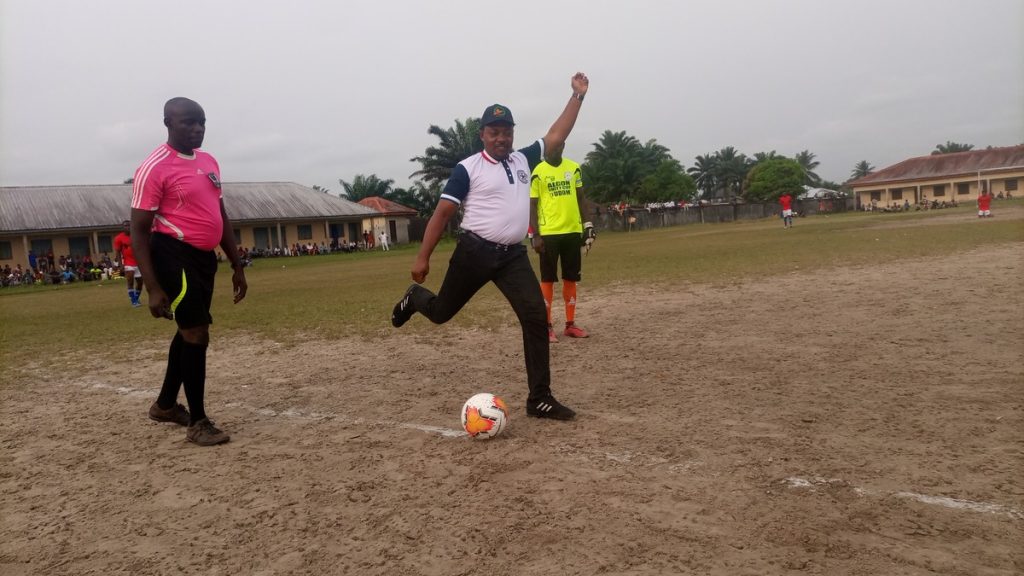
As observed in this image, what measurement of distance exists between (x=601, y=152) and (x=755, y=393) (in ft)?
223

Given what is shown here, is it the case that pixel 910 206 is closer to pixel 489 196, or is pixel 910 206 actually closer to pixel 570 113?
pixel 570 113

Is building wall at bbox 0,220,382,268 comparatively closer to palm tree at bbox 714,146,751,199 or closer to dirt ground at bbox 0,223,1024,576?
dirt ground at bbox 0,223,1024,576

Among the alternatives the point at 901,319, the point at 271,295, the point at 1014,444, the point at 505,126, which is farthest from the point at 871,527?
the point at 271,295

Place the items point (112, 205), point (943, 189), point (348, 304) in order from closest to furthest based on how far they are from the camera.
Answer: point (348, 304) → point (112, 205) → point (943, 189)

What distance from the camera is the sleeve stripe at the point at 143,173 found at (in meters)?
4.44

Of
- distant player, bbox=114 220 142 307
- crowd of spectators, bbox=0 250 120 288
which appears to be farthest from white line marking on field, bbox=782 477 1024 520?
crowd of spectators, bbox=0 250 120 288

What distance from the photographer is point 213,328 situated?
10.4 m

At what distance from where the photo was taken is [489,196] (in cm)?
481

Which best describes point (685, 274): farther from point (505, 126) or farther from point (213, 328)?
point (505, 126)

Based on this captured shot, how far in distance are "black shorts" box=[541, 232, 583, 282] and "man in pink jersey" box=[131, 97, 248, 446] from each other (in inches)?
152

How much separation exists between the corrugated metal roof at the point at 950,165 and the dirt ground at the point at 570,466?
71.6 meters

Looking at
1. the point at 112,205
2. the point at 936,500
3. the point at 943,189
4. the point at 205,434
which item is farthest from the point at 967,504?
the point at 943,189

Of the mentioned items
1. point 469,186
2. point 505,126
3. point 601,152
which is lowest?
point 469,186

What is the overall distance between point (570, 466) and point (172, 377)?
2.96 m
